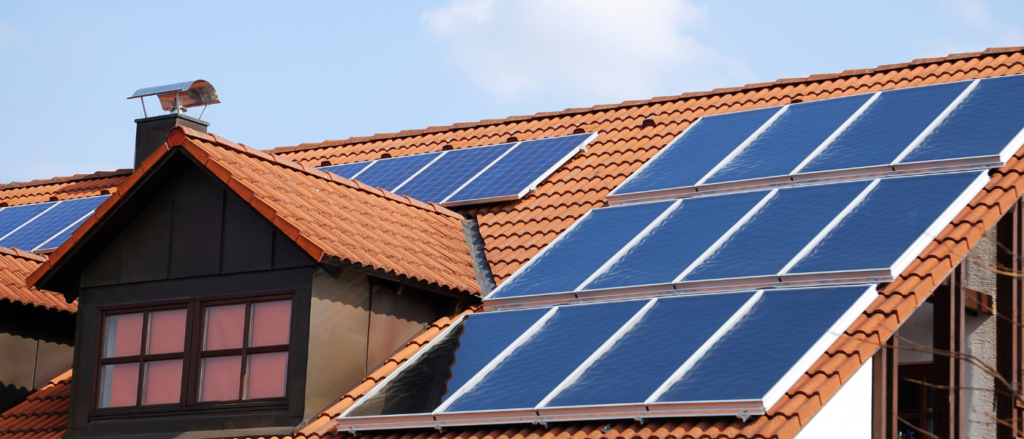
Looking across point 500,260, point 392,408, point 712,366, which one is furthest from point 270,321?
point 712,366

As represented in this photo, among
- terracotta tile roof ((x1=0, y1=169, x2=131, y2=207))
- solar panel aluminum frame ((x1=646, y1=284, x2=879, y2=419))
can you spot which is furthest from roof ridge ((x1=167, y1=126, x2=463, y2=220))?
terracotta tile roof ((x1=0, y1=169, x2=131, y2=207))

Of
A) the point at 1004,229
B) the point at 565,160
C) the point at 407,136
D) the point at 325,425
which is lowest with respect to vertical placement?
the point at 325,425

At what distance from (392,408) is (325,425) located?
0.73 m

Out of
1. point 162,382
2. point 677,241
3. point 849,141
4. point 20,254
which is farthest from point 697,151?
point 20,254

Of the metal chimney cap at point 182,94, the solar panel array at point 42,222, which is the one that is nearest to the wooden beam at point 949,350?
the solar panel array at point 42,222

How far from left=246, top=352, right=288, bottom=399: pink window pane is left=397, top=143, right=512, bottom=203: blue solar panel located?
4565 millimetres

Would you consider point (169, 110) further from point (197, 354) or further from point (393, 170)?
point (197, 354)

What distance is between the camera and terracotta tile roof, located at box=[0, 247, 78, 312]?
46.6ft

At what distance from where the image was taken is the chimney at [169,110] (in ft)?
67.9

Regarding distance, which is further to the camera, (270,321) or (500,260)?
(500,260)

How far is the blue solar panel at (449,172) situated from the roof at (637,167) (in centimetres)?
84

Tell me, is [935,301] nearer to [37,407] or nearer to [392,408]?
[392,408]

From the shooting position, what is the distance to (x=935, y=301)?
11328 mm

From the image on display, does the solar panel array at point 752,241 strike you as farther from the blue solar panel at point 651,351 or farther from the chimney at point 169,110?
the chimney at point 169,110
